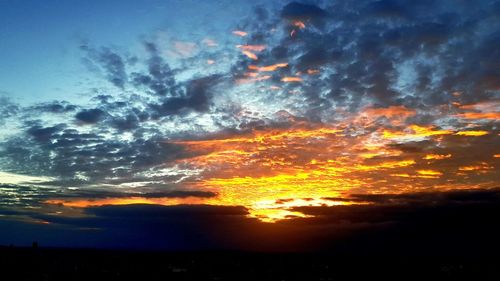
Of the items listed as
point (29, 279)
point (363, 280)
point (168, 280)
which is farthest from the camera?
point (363, 280)

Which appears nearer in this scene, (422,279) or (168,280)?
(168,280)

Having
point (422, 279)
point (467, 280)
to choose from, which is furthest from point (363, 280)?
point (467, 280)

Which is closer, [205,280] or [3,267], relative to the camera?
[205,280]

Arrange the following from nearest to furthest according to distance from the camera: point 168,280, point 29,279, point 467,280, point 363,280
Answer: point 29,279 → point 168,280 → point 363,280 → point 467,280

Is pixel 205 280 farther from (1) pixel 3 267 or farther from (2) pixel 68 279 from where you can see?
(1) pixel 3 267

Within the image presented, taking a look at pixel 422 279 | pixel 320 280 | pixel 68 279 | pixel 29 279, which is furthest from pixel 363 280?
pixel 29 279

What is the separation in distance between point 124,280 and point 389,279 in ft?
360

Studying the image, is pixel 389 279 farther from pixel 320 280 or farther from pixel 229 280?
pixel 229 280

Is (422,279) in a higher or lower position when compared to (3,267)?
lower

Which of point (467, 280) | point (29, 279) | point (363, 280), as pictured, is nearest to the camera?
point (29, 279)

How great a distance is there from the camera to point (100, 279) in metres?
141

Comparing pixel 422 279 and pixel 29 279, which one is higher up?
pixel 29 279

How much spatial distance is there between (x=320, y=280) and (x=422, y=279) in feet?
183

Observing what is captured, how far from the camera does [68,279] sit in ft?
463
